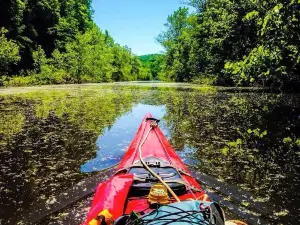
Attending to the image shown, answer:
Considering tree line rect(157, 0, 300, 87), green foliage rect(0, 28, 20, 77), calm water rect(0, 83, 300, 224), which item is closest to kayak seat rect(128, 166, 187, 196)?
calm water rect(0, 83, 300, 224)

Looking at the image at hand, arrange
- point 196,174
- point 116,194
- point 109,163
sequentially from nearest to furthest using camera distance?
point 116,194 → point 196,174 → point 109,163

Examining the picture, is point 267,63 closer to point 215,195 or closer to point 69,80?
→ point 215,195

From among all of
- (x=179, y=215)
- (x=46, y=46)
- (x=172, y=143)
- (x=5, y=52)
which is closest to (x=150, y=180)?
(x=179, y=215)

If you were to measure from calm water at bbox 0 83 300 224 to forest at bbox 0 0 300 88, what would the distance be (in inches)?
61.6

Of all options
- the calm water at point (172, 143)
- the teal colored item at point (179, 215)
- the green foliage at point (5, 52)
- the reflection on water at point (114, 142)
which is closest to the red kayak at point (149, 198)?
the teal colored item at point (179, 215)

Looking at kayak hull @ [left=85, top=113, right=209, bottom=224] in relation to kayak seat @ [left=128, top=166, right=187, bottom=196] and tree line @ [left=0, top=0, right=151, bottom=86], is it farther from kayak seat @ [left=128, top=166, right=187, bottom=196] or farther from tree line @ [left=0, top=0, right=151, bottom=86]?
tree line @ [left=0, top=0, right=151, bottom=86]

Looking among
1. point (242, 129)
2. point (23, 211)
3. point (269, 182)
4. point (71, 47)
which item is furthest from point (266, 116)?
point (71, 47)

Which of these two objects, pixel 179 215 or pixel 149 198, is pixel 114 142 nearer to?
pixel 149 198

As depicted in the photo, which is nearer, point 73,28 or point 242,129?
point 242,129

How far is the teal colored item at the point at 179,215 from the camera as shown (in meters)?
1.55

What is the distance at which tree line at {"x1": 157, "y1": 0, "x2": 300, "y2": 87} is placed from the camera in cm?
621

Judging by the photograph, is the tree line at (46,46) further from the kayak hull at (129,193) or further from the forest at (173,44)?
the kayak hull at (129,193)

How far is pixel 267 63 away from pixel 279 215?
4.38 meters

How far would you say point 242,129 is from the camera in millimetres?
6672
